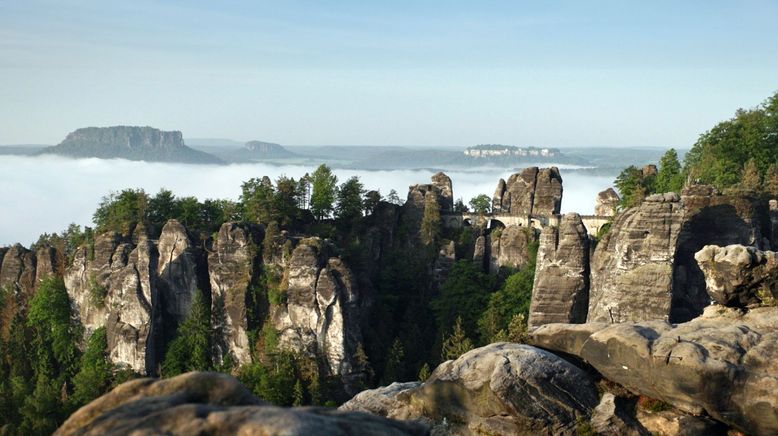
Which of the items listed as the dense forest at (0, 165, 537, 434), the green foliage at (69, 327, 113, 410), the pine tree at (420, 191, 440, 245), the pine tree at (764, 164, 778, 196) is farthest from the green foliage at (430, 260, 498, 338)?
the green foliage at (69, 327, 113, 410)

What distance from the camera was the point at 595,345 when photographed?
22.4 meters

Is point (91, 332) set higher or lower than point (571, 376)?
lower

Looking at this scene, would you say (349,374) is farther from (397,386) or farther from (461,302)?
(397,386)

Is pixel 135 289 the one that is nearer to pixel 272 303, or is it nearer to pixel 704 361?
pixel 272 303

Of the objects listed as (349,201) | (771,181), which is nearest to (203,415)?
(349,201)

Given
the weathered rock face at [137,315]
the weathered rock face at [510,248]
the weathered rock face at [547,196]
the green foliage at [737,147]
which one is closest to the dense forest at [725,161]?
the green foliage at [737,147]

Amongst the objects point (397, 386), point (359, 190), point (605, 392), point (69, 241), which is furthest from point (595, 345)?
point (69, 241)

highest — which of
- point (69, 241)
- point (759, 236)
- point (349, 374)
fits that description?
point (759, 236)

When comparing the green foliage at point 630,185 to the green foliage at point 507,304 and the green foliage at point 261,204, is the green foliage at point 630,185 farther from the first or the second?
the green foliage at point 261,204

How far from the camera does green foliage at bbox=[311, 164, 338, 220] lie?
5988cm

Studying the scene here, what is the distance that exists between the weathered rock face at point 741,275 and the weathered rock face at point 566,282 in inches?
769

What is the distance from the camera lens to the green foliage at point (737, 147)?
58.2 meters

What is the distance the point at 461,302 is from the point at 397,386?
29.7m

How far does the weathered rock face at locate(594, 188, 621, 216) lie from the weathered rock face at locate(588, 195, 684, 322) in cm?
2189
